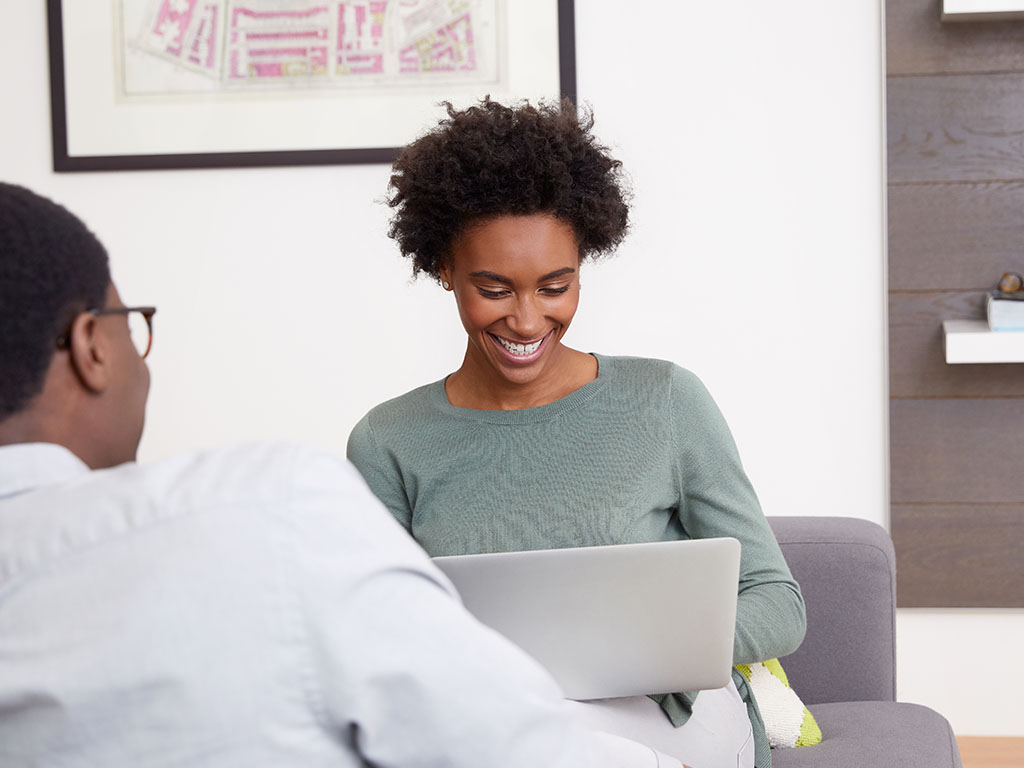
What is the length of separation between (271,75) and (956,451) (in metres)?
1.72

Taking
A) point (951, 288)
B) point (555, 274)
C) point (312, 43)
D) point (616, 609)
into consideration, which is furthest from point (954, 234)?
point (616, 609)

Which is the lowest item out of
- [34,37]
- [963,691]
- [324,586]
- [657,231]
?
[963,691]

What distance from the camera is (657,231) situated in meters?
2.48

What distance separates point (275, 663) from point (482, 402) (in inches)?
39.7

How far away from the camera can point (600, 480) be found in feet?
4.82

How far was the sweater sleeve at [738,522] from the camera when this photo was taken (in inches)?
55.0

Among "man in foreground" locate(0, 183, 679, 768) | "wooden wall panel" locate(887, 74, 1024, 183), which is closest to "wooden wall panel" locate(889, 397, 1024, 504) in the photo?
"wooden wall panel" locate(887, 74, 1024, 183)

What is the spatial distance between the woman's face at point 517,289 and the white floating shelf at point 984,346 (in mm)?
1065

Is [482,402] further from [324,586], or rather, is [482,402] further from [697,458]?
[324,586]

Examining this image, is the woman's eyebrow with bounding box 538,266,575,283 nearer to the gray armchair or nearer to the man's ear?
the gray armchair

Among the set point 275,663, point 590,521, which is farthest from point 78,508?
point 590,521

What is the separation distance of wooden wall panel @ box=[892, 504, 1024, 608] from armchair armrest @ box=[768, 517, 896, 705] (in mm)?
679

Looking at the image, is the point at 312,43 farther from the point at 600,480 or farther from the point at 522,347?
the point at 600,480

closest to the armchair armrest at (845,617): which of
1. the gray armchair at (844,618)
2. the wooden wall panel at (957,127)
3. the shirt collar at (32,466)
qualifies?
the gray armchair at (844,618)
